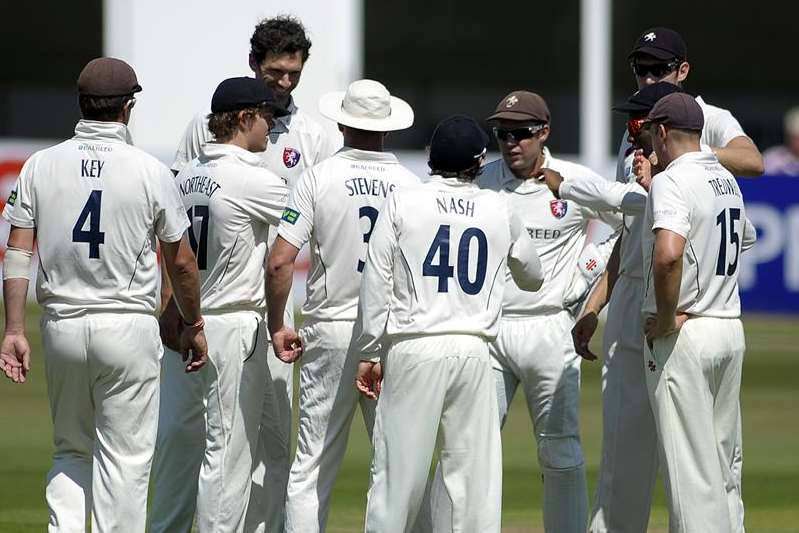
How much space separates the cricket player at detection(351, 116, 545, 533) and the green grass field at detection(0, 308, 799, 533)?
1650 millimetres

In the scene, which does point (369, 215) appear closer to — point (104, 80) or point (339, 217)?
point (339, 217)

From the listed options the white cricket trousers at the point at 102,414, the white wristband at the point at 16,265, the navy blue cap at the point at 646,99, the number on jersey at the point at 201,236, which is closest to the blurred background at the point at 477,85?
the white cricket trousers at the point at 102,414

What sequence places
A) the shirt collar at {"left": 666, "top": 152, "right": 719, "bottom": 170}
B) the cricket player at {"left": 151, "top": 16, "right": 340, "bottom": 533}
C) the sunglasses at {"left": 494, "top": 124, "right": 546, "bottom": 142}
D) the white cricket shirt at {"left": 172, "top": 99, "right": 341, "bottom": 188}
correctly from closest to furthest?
1. the shirt collar at {"left": 666, "top": 152, "right": 719, "bottom": 170}
2. the cricket player at {"left": 151, "top": 16, "right": 340, "bottom": 533}
3. the sunglasses at {"left": 494, "top": 124, "right": 546, "bottom": 142}
4. the white cricket shirt at {"left": 172, "top": 99, "right": 341, "bottom": 188}

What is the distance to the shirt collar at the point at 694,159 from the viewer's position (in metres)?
6.38

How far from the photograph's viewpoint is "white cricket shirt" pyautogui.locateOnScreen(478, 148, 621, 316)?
7500 mm

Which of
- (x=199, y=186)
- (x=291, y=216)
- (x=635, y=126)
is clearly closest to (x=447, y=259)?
(x=291, y=216)

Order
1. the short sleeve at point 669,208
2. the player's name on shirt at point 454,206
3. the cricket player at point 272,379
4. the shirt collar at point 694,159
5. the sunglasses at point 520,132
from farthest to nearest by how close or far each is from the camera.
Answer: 1. the sunglasses at point 520,132
2. the cricket player at point 272,379
3. the shirt collar at point 694,159
4. the player's name on shirt at point 454,206
5. the short sleeve at point 669,208

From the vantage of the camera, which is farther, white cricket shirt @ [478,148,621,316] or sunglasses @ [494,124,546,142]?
white cricket shirt @ [478,148,621,316]

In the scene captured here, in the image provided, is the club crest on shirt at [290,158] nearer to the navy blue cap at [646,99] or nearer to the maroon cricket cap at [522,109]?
the maroon cricket cap at [522,109]

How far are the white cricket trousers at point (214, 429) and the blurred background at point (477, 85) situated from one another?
3.55 ft

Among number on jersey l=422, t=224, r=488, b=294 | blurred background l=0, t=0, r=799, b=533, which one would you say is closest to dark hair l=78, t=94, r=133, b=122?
number on jersey l=422, t=224, r=488, b=294

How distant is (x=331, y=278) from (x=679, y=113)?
168 centimetres

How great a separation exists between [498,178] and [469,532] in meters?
2.01

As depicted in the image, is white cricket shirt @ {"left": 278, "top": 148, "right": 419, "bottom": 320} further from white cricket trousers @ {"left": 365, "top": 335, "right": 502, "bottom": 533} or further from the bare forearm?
the bare forearm
